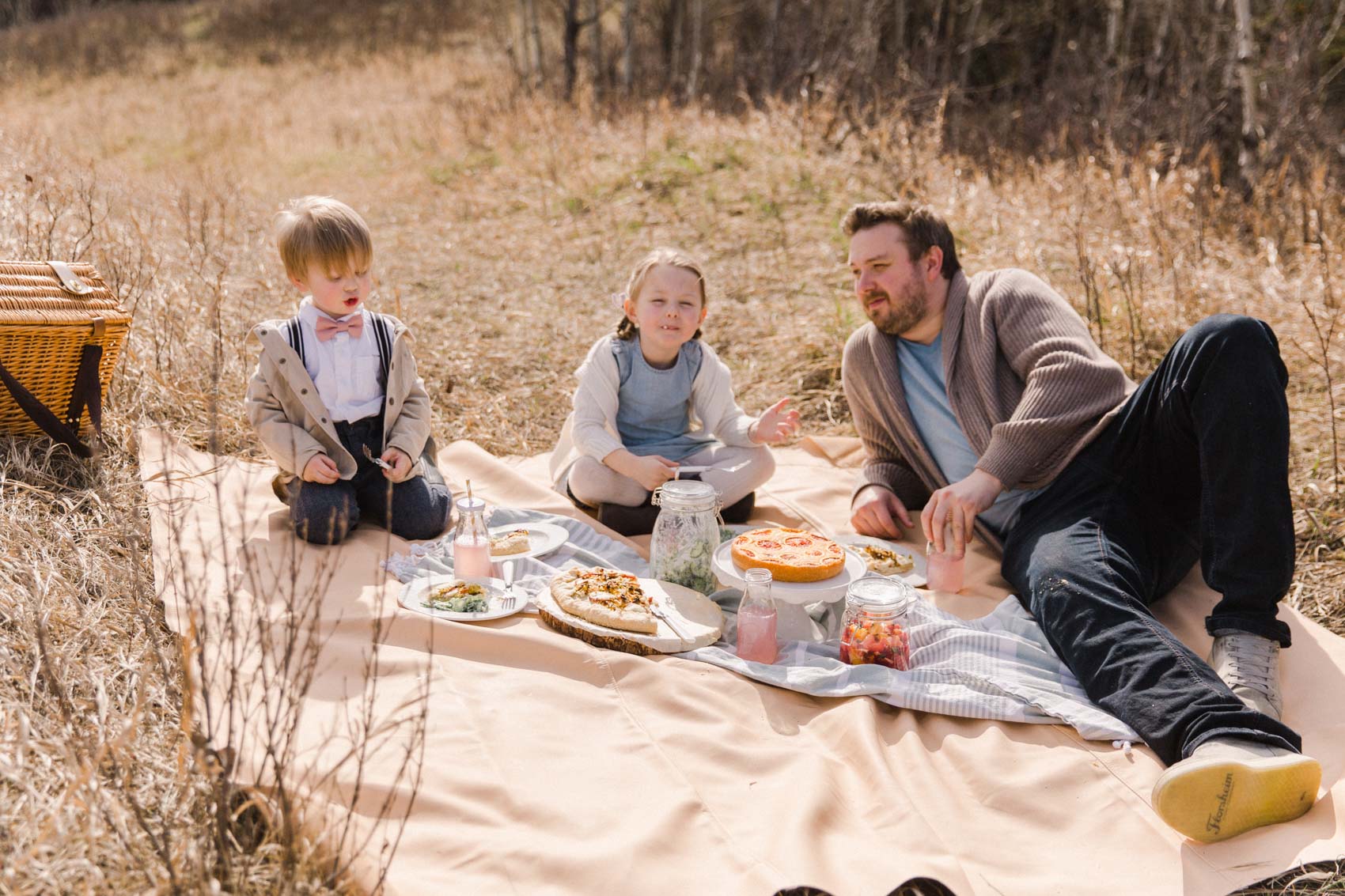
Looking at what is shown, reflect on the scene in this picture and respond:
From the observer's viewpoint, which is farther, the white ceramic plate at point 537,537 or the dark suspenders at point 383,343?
the dark suspenders at point 383,343

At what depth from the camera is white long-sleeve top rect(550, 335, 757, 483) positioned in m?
4.12

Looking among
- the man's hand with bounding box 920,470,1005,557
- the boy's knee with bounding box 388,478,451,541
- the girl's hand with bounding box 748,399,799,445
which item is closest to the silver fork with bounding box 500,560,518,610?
the boy's knee with bounding box 388,478,451,541

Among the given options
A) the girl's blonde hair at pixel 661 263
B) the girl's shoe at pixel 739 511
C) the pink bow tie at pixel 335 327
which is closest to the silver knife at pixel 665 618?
the girl's shoe at pixel 739 511

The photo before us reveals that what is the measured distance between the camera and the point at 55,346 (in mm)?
4047

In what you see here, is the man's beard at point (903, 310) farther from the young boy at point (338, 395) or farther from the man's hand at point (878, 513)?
the young boy at point (338, 395)

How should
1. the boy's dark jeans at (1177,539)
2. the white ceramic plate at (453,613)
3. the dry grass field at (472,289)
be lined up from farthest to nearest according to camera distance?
1. the white ceramic plate at (453,613)
2. the boy's dark jeans at (1177,539)
3. the dry grass field at (472,289)

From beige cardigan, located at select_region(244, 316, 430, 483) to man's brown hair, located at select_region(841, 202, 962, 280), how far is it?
1767 millimetres

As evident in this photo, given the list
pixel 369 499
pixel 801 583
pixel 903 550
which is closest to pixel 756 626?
pixel 801 583

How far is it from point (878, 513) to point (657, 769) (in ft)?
5.69

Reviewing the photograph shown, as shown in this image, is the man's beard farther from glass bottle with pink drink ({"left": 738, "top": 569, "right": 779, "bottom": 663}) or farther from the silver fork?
the silver fork

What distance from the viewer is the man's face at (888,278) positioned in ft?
13.0

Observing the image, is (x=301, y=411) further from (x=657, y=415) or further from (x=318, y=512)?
(x=657, y=415)

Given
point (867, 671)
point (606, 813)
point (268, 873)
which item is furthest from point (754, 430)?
point (268, 873)

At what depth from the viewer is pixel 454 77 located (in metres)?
18.0
